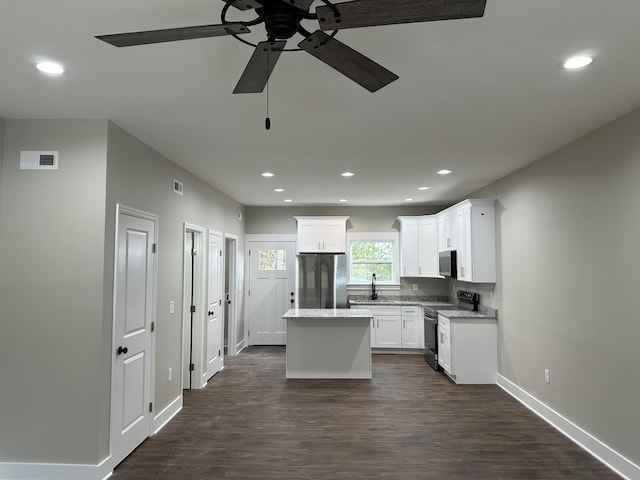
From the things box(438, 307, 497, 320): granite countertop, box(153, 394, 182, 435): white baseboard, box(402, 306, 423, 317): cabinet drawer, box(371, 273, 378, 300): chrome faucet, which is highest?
box(371, 273, 378, 300): chrome faucet

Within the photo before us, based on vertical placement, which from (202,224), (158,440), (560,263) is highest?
(202,224)

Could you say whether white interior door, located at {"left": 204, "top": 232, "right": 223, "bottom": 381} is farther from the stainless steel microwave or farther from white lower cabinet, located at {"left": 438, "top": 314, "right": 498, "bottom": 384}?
the stainless steel microwave

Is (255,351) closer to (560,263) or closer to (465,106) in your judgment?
(560,263)

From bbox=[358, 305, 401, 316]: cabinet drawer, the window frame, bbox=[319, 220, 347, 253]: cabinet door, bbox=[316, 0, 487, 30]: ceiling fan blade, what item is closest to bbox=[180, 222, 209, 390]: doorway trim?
bbox=[319, 220, 347, 253]: cabinet door

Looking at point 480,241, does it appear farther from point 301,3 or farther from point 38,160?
point 38,160

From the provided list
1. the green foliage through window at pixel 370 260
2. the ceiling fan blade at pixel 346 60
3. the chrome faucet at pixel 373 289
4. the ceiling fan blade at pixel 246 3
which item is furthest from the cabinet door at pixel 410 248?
the ceiling fan blade at pixel 246 3

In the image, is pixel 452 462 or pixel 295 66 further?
pixel 452 462

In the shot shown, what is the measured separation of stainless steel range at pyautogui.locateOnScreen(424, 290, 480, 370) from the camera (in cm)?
601

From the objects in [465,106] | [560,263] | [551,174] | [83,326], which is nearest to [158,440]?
[83,326]

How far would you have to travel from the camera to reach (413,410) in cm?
434

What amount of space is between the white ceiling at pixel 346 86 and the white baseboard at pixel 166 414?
→ 2.63m

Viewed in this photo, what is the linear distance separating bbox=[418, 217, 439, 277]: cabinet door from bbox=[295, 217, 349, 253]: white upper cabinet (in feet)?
4.73

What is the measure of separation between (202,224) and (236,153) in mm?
1587

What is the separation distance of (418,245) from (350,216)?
1433 mm
